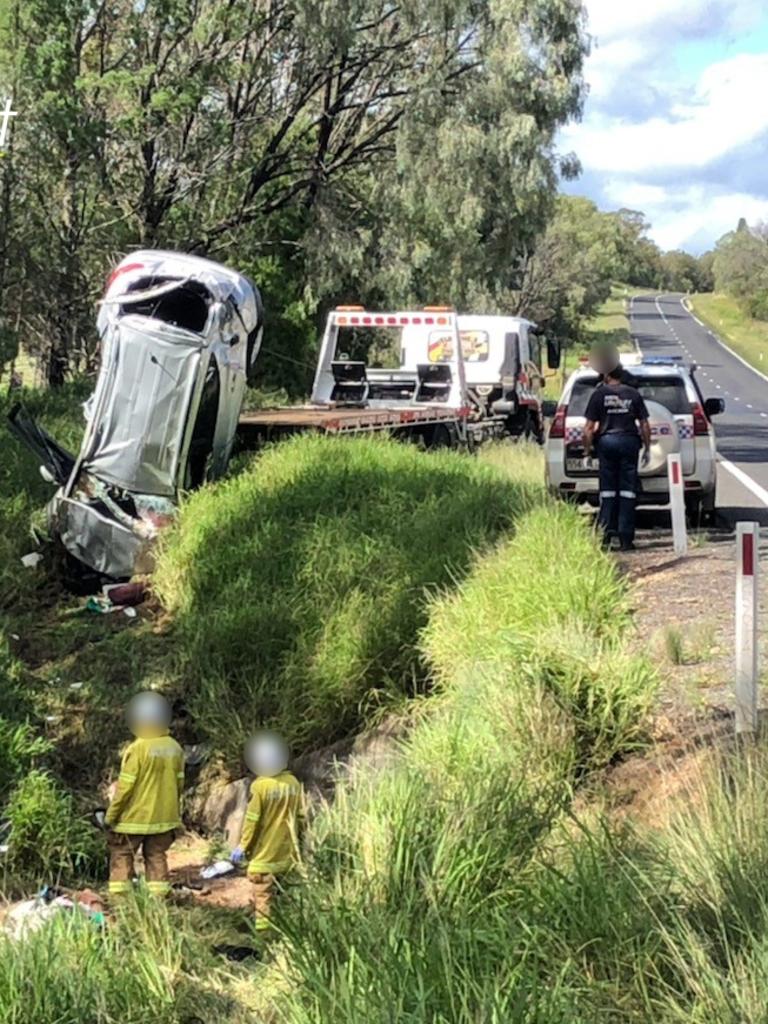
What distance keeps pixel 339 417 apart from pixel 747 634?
29.0 ft

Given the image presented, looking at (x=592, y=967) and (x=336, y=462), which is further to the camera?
(x=336, y=462)

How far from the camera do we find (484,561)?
857 centimetres

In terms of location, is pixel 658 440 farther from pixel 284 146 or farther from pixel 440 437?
pixel 284 146

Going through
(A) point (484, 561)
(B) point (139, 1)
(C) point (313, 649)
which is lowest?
(C) point (313, 649)

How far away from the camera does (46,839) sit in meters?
7.07

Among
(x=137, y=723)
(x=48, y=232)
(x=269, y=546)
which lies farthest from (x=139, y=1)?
(x=137, y=723)

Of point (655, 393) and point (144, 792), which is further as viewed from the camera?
point (655, 393)

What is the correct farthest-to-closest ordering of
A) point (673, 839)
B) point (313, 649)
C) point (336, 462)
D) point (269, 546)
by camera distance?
point (336, 462) < point (269, 546) < point (313, 649) < point (673, 839)

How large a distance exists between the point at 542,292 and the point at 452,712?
46.6 meters

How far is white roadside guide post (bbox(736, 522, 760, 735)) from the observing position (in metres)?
5.37

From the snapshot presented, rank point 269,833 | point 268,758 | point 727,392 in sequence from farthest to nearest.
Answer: point 727,392, point 268,758, point 269,833

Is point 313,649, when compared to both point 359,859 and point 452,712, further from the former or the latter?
point 359,859

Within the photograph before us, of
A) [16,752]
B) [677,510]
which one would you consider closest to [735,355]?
[677,510]

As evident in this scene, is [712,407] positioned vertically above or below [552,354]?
below
